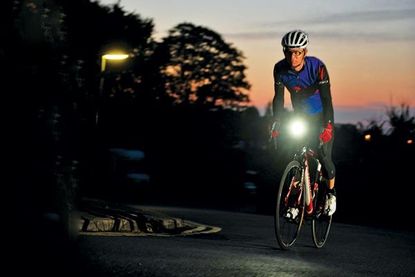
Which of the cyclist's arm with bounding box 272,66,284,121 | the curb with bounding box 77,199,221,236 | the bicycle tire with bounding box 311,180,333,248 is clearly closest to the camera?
the cyclist's arm with bounding box 272,66,284,121

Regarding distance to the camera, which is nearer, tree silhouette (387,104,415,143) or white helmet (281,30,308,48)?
white helmet (281,30,308,48)

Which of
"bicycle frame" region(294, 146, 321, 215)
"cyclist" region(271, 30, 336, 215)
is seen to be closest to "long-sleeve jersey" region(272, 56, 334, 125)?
"cyclist" region(271, 30, 336, 215)

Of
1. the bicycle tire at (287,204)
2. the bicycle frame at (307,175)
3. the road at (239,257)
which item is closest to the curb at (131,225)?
the road at (239,257)

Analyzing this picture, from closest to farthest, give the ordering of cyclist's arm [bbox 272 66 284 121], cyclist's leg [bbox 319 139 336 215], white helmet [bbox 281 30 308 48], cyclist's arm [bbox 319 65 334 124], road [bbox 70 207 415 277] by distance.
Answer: road [bbox 70 207 415 277], white helmet [bbox 281 30 308 48], cyclist's arm [bbox 319 65 334 124], cyclist's arm [bbox 272 66 284 121], cyclist's leg [bbox 319 139 336 215]

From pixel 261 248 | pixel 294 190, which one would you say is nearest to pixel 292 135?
pixel 294 190

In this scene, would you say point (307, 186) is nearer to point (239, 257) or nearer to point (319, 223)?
point (319, 223)

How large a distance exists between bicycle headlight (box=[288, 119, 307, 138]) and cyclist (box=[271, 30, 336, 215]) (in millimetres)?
109

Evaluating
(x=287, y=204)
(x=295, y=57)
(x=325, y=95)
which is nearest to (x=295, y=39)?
(x=295, y=57)

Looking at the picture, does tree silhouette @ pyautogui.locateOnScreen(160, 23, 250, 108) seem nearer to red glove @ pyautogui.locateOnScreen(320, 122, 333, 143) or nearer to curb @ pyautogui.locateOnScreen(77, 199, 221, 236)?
curb @ pyautogui.locateOnScreen(77, 199, 221, 236)

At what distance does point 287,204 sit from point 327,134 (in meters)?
0.92

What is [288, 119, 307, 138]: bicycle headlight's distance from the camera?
33.5 ft

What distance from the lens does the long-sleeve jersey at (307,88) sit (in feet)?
33.2

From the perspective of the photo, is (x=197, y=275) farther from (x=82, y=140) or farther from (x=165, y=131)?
(x=165, y=131)

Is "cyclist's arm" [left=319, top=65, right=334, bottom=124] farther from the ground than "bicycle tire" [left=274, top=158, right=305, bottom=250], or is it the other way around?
"cyclist's arm" [left=319, top=65, right=334, bottom=124]
